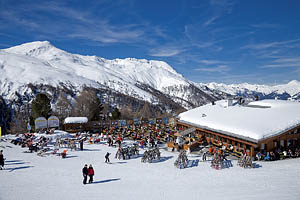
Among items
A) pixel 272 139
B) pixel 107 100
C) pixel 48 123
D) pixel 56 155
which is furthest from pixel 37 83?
pixel 272 139

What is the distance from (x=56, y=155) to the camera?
2011 cm

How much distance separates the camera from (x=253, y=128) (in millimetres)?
20125

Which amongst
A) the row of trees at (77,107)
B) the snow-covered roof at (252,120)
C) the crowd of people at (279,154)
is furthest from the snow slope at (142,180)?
the row of trees at (77,107)

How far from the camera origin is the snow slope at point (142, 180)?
37.7 ft

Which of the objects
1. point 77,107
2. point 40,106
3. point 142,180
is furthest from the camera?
point 77,107

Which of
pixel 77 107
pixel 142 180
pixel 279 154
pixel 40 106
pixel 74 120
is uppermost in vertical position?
pixel 77 107

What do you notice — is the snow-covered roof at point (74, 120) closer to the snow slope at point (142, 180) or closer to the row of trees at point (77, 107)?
the row of trees at point (77, 107)

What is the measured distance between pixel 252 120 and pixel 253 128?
2.54 meters

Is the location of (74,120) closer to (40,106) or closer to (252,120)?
(40,106)

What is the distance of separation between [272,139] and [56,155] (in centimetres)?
2031

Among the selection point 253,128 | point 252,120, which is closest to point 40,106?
point 252,120

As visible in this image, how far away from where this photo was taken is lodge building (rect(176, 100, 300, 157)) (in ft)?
63.7

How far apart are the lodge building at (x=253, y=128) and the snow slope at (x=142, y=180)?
2342 millimetres

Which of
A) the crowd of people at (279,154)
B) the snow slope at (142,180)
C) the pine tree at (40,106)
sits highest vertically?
the pine tree at (40,106)
